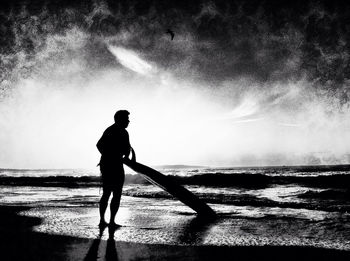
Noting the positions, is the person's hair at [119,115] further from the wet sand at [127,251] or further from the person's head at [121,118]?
the wet sand at [127,251]

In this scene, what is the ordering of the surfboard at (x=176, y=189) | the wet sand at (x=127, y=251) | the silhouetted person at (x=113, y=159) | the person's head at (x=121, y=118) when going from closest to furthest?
the wet sand at (x=127, y=251) < the silhouetted person at (x=113, y=159) < the person's head at (x=121, y=118) < the surfboard at (x=176, y=189)

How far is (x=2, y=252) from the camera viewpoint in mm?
3312

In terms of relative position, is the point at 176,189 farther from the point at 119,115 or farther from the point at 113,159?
the point at 119,115

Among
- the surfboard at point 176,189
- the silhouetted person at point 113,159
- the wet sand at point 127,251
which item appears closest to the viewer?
the wet sand at point 127,251

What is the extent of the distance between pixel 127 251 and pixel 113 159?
6.06 ft

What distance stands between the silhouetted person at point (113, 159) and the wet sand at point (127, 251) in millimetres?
858

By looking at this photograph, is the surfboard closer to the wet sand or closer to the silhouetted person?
the silhouetted person

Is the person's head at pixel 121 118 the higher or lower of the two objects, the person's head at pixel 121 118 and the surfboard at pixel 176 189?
the higher

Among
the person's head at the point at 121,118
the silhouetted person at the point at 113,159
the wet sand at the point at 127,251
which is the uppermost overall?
the person's head at the point at 121,118

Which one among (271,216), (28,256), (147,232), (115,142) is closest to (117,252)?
(28,256)

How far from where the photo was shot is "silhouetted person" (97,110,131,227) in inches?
191

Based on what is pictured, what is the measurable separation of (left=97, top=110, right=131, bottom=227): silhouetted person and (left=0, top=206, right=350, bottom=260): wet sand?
2.82 feet

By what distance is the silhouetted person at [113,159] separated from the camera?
15.9 feet

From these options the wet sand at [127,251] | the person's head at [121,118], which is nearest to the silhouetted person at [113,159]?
the person's head at [121,118]
